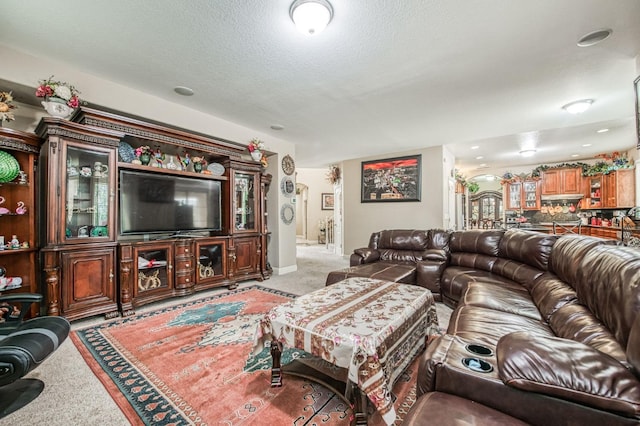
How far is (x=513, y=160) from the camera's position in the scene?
296 inches

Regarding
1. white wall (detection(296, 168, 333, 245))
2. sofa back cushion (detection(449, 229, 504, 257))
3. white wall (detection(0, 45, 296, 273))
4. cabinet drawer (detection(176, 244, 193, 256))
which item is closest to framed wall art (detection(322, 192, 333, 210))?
white wall (detection(296, 168, 333, 245))

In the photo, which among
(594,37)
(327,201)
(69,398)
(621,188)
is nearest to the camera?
(69,398)

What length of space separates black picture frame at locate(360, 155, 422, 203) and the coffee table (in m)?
4.09

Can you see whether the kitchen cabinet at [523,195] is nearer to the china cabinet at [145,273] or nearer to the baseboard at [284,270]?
the baseboard at [284,270]

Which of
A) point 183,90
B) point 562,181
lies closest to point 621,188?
point 562,181

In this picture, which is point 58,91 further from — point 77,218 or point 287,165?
point 287,165

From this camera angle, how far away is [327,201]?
10.6m

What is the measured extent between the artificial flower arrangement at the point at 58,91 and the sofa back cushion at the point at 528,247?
4.84m

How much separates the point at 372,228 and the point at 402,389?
5.00 meters

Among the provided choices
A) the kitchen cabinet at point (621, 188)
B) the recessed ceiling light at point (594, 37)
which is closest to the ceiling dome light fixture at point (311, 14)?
the recessed ceiling light at point (594, 37)

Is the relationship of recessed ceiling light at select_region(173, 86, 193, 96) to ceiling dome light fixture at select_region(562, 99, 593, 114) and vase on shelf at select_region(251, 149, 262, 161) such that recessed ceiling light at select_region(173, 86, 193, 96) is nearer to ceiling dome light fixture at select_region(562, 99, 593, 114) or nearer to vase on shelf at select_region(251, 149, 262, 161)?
vase on shelf at select_region(251, 149, 262, 161)

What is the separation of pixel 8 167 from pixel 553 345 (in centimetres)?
407

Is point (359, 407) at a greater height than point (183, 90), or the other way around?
point (183, 90)

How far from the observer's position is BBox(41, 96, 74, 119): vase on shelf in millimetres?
2475
